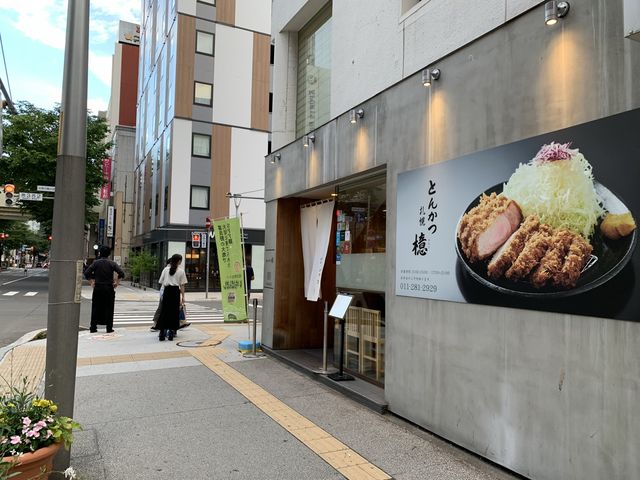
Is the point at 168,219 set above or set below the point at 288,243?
above

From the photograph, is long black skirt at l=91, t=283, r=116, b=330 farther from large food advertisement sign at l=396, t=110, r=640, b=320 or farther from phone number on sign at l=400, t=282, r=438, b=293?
large food advertisement sign at l=396, t=110, r=640, b=320

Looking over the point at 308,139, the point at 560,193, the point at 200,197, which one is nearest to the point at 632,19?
the point at 560,193

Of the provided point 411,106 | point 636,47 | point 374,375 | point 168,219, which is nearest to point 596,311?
point 636,47

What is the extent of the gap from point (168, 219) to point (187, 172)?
3054 millimetres

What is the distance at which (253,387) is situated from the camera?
6.80 metres

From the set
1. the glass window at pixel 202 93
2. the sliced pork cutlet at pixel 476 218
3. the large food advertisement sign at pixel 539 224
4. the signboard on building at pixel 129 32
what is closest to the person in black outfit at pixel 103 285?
the large food advertisement sign at pixel 539 224

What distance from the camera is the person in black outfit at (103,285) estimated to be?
11.3 meters

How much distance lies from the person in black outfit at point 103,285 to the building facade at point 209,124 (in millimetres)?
17629

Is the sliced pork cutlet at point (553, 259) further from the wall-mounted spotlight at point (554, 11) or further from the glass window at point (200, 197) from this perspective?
the glass window at point (200, 197)

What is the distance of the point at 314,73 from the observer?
912 centimetres

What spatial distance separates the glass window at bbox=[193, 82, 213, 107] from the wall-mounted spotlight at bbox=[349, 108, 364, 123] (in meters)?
25.5

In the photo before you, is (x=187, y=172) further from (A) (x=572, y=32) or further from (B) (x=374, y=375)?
(A) (x=572, y=32)

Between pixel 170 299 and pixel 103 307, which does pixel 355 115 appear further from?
pixel 103 307

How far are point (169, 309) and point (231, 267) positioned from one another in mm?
2018
